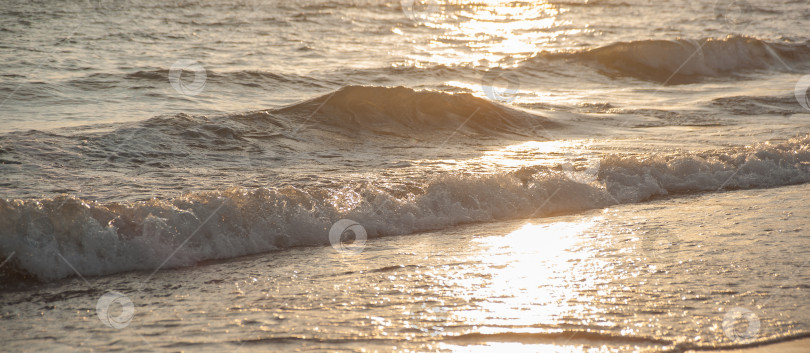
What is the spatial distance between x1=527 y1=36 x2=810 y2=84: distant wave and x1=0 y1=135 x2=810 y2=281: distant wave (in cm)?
866

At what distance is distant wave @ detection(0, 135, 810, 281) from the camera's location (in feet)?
15.1

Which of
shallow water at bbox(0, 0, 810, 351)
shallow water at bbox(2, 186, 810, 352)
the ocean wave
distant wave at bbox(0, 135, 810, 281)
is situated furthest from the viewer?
the ocean wave

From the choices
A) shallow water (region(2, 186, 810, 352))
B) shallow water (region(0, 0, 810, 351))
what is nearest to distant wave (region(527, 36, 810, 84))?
shallow water (region(0, 0, 810, 351))

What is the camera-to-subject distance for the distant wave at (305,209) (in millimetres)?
4594

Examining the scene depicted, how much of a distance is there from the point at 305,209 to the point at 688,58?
1387 centimetres

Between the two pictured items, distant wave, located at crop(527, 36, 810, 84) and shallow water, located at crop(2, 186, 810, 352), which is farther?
distant wave, located at crop(527, 36, 810, 84)

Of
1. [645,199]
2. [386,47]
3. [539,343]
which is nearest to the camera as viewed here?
[539,343]

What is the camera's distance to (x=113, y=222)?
15.8 feet

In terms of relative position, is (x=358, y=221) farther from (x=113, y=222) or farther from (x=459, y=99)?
(x=459, y=99)

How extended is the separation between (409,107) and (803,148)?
15.8 feet

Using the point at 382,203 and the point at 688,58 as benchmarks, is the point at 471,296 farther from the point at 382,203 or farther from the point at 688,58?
the point at 688,58

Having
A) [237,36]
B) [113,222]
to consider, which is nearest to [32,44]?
[237,36]

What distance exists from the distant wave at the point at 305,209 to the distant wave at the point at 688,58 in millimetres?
8662

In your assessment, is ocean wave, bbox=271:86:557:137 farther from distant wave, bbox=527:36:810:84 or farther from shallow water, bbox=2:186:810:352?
distant wave, bbox=527:36:810:84
